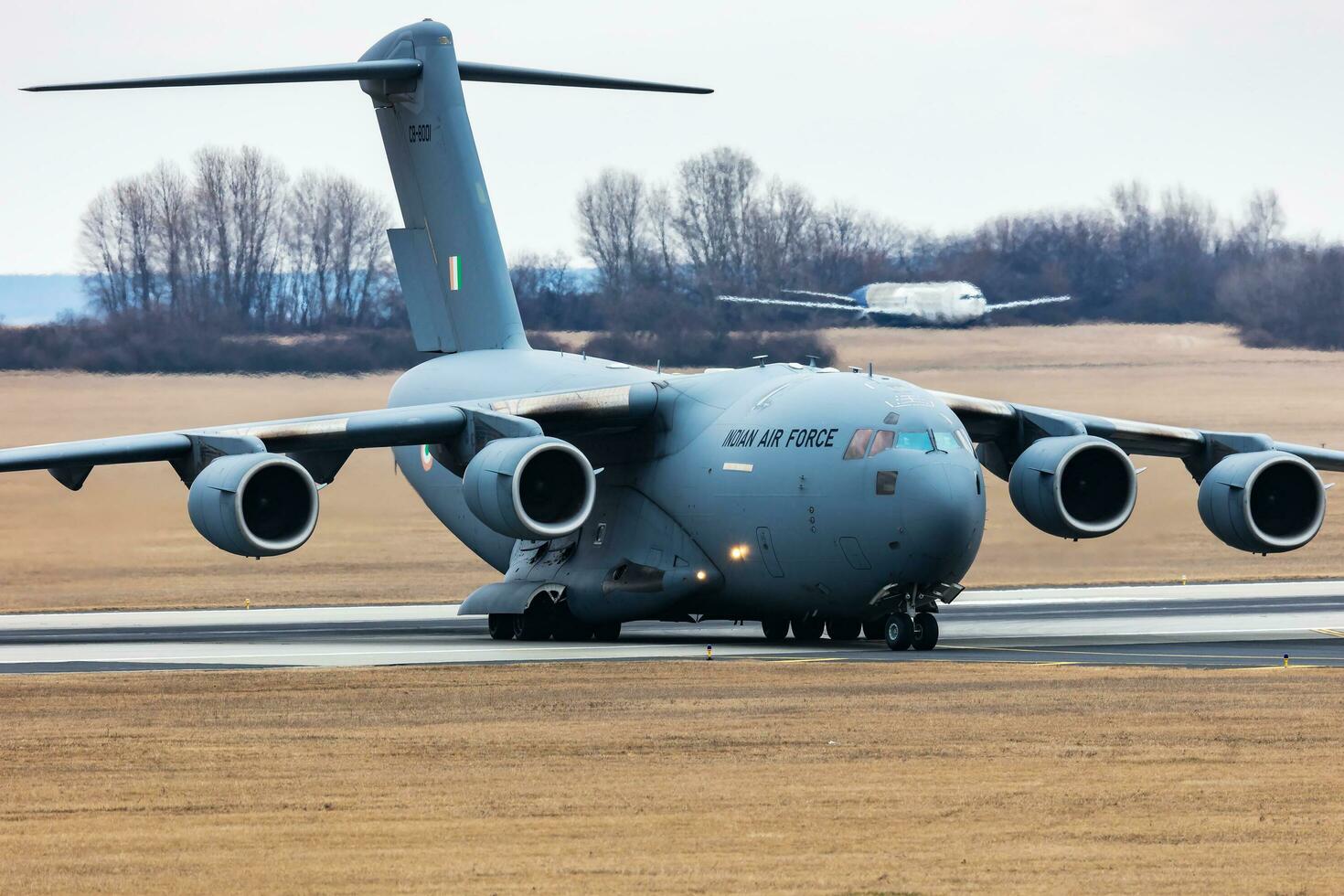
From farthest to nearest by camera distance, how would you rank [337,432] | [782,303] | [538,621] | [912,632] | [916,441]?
[782,303] < [538,621] < [337,432] < [912,632] < [916,441]

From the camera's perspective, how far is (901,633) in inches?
849

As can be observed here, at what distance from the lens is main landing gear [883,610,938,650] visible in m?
21.6

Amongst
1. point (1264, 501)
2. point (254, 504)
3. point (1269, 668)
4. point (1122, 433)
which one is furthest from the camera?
point (1122, 433)

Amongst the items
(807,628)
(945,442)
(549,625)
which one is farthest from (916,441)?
(549,625)

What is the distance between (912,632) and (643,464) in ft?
14.1

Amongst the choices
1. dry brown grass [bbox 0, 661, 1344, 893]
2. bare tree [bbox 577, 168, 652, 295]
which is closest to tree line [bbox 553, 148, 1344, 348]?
bare tree [bbox 577, 168, 652, 295]

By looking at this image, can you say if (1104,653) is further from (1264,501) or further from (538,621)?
(538,621)

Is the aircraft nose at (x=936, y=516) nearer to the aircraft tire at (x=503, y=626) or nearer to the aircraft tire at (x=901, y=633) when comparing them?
the aircraft tire at (x=901, y=633)

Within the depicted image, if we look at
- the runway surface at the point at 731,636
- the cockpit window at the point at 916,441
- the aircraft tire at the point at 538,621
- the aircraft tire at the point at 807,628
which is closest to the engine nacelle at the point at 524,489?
the runway surface at the point at 731,636

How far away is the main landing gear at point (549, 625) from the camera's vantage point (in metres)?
24.9

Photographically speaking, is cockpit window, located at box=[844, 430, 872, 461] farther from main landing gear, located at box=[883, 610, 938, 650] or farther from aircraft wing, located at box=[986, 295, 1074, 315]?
aircraft wing, located at box=[986, 295, 1074, 315]

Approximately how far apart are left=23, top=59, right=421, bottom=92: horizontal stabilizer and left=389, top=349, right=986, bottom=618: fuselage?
422 centimetres

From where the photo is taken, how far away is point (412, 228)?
28.4m

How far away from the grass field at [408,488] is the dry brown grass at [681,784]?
1343cm
